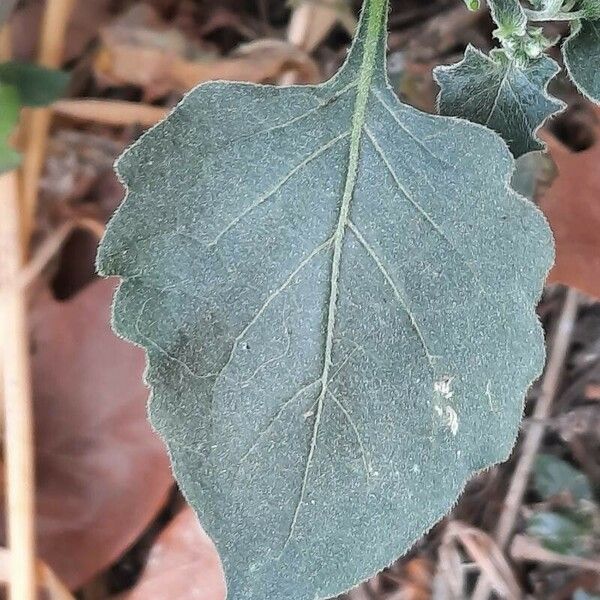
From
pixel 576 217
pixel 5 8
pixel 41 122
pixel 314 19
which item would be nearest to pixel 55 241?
pixel 41 122

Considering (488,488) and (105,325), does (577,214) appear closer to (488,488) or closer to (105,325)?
(488,488)

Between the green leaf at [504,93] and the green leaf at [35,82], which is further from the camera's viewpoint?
the green leaf at [35,82]

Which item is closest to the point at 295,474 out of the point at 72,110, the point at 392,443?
the point at 392,443

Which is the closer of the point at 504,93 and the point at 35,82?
the point at 504,93

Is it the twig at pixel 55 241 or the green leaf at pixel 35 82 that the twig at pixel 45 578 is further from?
the green leaf at pixel 35 82

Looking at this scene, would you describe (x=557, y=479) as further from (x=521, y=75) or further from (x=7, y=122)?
(x=7, y=122)

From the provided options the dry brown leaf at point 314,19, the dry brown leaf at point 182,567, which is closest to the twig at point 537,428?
the dry brown leaf at point 182,567

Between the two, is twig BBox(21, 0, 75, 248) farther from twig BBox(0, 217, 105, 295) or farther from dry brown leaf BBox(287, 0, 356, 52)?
dry brown leaf BBox(287, 0, 356, 52)
